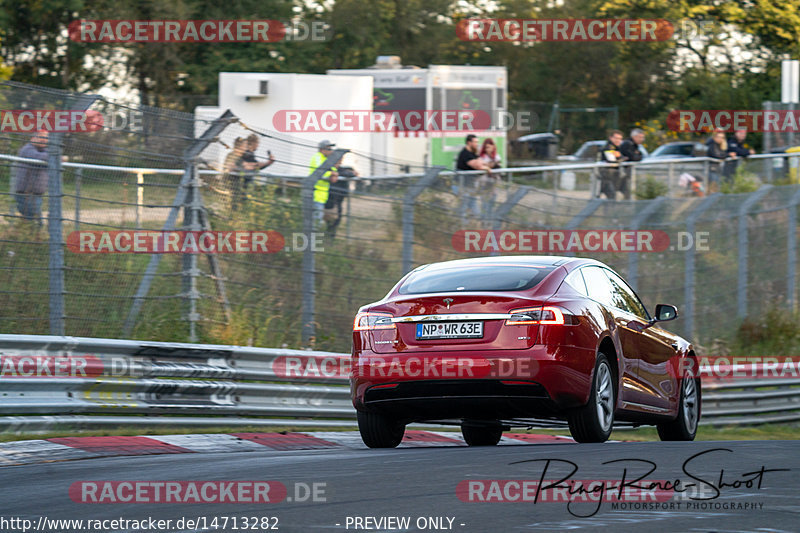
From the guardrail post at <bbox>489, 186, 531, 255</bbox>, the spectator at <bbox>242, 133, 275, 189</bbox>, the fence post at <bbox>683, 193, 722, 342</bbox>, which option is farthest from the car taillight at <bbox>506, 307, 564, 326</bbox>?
the fence post at <bbox>683, 193, 722, 342</bbox>

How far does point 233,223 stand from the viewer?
46.3 ft

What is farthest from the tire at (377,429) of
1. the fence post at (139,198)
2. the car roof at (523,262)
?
the fence post at (139,198)

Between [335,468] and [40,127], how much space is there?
4817 mm

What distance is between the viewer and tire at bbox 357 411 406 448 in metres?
10.4

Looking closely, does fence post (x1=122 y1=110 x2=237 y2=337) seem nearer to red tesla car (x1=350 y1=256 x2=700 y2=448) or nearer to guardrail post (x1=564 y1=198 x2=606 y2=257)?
red tesla car (x1=350 y1=256 x2=700 y2=448)

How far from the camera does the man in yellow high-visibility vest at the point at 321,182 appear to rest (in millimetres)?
14461

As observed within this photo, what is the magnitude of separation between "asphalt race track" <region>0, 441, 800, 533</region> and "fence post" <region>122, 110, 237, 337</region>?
3.40m

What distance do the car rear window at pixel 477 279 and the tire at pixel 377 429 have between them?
0.98m

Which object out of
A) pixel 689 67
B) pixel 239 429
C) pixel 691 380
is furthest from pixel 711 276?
pixel 689 67

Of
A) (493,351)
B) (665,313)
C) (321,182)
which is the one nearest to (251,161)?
(321,182)

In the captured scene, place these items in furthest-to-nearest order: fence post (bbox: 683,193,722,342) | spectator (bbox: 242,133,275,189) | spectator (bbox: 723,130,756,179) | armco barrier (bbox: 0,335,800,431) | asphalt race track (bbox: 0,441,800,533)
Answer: spectator (bbox: 723,130,756,179), fence post (bbox: 683,193,722,342), spectator (bbox: 242,133,275,189), armco barrier (bbox: 0,335,800,431), asphalt race track (bbox: 0,441,800,533)

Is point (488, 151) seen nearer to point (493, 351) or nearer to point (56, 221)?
point (56, 221)

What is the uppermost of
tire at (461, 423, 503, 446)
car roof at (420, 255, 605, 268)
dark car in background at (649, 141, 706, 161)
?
dark car in background at (649, 141, 706, 161)

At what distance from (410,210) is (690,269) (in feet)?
19.0
